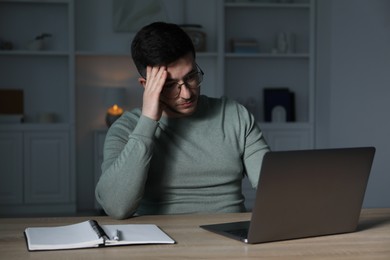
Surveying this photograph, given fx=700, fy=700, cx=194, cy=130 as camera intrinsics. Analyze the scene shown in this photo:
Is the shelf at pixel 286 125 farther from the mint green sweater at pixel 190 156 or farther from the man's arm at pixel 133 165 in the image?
the man's arm at pixel 133 165

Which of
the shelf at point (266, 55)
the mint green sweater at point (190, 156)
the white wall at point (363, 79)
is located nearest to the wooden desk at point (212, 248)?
the mint green sweater at point (190, 156)

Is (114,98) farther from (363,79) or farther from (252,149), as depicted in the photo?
(252,149)

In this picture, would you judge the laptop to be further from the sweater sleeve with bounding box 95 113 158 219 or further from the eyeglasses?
the eyeglasses

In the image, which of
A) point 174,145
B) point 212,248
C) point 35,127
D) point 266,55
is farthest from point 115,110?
point 212,248

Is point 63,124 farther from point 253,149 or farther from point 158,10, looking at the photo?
point 253,149

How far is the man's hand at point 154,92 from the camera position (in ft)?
6.54

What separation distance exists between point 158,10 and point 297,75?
1.38m

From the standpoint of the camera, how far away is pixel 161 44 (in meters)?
2.01

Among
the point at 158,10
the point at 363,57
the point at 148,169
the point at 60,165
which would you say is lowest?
the point at 60,165

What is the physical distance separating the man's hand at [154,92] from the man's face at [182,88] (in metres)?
0.04

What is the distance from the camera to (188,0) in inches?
243

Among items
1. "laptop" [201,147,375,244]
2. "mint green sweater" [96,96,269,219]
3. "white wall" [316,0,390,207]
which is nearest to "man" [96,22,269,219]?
"mint green sweater" [96,96,269,219]

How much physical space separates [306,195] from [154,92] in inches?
24.9

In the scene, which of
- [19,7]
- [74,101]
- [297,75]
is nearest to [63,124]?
[74,101]
